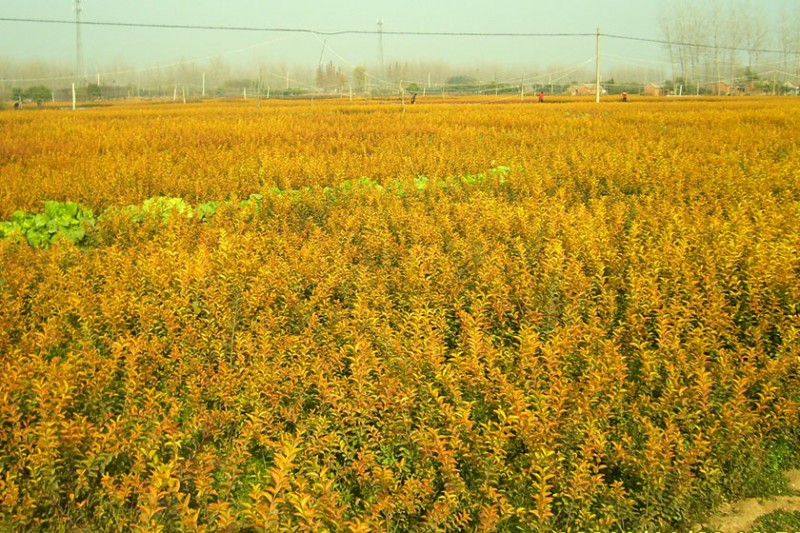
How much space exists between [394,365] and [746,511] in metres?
2.00

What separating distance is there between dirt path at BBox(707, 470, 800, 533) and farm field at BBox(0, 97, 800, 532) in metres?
0.07

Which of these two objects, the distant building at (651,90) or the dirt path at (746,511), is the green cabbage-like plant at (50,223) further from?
the distant building at (651,90)

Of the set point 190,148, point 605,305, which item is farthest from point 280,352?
point 190,148

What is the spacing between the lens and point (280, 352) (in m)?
4.06

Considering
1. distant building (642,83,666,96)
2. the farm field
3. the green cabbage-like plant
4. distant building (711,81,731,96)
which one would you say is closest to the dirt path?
the farm field

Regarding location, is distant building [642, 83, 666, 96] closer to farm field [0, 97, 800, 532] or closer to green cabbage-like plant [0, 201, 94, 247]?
farm field [0, 97, 800, 532]

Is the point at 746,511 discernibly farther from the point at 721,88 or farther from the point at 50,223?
the point at 721,88

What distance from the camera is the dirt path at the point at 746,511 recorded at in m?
3.25

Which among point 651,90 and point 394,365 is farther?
point 651,90

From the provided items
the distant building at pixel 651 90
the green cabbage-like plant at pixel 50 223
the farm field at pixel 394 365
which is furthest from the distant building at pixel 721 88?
the green cabbage-like plant at pixel 50 223

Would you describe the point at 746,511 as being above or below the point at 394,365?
below

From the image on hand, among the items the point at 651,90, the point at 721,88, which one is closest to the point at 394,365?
the point at 651,90

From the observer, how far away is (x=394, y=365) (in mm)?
3904

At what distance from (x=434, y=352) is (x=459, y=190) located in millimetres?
6441
